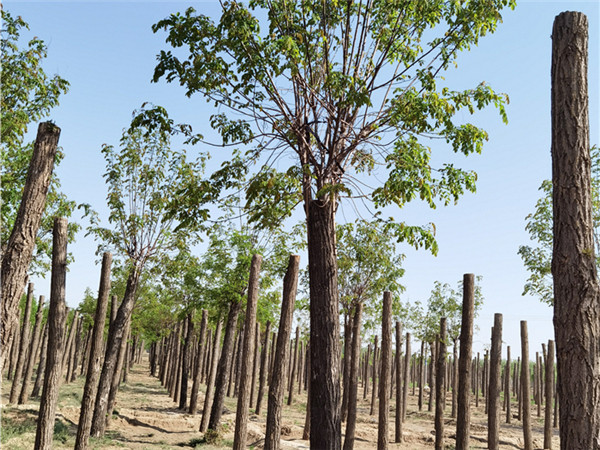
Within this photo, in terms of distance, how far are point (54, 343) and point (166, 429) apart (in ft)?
27.5

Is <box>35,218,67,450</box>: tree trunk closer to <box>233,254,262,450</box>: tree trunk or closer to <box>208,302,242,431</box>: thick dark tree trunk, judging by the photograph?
<box>233,254,262,450</box>: tree trunk

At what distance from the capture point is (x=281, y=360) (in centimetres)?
1065

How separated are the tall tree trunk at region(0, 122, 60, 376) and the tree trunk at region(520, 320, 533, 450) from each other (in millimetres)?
14248

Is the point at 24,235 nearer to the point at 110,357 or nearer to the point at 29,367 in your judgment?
the point at 110,357

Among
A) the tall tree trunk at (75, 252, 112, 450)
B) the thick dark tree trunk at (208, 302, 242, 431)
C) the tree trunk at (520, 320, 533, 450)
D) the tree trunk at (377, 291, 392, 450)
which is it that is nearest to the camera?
the tall tree trunk at (75, 252, 112, 450)

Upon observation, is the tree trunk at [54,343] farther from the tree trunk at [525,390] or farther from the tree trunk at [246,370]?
the tree trunk at [525,390]

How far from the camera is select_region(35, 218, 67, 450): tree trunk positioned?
→ 966 cm

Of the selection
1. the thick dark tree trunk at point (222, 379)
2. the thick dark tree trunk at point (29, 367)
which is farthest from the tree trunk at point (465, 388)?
the thick dark tree trunk at point (29, 367)

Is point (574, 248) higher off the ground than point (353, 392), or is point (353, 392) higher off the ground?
point (574, 248)

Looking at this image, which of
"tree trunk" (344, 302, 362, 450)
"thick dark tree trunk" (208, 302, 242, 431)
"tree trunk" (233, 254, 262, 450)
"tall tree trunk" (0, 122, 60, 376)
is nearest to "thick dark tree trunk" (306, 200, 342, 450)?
"tree trunk" (233, 254, 262, 450)

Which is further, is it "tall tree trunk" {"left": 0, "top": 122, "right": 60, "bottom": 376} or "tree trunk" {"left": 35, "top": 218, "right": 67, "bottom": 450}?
"tree trunk" {"left": 35, "top": 218, "right": 67, "bottom": 450}

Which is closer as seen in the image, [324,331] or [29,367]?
[324,331]

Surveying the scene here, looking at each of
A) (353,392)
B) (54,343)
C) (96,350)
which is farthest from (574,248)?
(96,350)

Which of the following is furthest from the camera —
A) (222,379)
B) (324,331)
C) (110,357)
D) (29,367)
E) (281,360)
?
(29,367)
